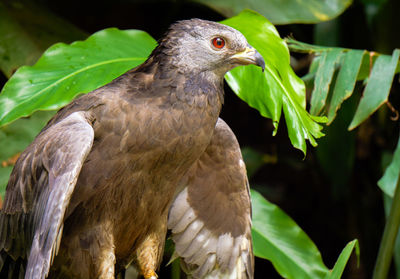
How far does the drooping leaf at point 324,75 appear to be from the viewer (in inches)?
98.5

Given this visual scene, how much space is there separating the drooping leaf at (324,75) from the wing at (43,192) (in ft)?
3.43

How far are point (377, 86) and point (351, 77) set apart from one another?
13 cm

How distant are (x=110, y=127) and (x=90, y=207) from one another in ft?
0.87

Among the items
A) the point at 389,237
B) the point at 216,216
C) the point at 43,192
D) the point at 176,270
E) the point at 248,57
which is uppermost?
the point at 248,57

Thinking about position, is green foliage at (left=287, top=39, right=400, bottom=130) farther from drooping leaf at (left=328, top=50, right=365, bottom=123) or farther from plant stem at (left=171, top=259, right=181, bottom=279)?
plant stem at (left=171, top=259, right=181, bottom=279)

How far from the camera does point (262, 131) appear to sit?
432 centimetres

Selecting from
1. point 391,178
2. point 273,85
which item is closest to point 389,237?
point 391,178

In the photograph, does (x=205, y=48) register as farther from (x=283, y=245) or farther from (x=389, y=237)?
(x=389, y=237)

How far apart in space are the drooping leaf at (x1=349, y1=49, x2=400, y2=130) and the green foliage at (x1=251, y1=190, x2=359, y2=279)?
1.71ft

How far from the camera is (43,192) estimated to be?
1.79 m

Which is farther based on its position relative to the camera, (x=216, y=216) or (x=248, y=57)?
(x=216, y=216)

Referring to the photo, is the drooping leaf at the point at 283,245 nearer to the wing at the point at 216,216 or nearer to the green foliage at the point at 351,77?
the wing at the point at 216,216

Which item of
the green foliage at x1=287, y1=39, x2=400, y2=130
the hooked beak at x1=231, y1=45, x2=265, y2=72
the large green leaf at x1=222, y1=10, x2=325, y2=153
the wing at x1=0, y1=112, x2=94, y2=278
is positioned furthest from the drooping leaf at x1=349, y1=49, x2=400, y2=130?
the wing at x1=0, y1=112, x2=94, y2=278

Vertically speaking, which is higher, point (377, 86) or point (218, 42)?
point (218, 42)
